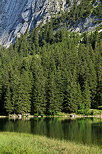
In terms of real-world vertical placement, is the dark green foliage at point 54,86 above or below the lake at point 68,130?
above

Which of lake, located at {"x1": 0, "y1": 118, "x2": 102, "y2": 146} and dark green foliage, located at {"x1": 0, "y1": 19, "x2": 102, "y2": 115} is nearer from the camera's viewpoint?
lake, located at {"x1": 0, "y1": 118, "x2": 102, "y2": 146}

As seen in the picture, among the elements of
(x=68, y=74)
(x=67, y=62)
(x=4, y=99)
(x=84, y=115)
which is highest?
(x=67, y=62)

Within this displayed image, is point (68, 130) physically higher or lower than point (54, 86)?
lower

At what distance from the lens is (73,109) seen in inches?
3723

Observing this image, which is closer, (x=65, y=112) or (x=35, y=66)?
(x=65, y=112)

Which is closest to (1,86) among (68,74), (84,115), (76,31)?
(68,74)

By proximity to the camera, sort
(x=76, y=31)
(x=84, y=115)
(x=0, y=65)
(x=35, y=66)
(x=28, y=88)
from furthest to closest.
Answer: (x=76, y=31) → (x=0, y=65) → (x=35, y=66) → (x=28, y=88) → (x=84, y=115)

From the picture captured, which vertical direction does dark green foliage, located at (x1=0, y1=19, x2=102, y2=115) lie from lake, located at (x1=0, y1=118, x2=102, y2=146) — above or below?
above

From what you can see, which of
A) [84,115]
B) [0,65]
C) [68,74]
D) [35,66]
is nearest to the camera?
[84,115]

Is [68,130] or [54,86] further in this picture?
[54,86]

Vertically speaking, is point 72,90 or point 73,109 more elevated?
point 72,90

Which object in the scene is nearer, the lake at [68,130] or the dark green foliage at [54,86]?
the lake at [68,130]

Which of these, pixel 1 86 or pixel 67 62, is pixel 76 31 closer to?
pixel 67 62

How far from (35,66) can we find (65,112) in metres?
39.6
